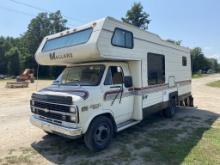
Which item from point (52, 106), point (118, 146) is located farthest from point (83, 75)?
point (118, 146)

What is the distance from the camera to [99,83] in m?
5.61

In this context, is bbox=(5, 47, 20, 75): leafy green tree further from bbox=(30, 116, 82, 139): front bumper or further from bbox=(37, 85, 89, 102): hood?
bbox=(30, 116, 82, 139): front bumper

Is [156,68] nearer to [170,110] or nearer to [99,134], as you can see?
[170,110]

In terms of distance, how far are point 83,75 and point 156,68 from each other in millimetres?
3171

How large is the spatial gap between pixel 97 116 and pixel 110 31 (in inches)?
87.5

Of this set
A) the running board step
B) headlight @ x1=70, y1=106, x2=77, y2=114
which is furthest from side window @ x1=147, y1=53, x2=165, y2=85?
headlight @ x1=70, y1=106, x2=77, y2=114

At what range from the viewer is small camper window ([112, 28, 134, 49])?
19.6 ft

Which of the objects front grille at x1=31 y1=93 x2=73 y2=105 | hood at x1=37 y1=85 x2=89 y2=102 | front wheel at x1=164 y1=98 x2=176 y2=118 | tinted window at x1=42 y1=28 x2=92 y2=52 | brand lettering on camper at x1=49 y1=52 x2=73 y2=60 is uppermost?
tinted window at x1=42 y1=28 x2=92 y2=52

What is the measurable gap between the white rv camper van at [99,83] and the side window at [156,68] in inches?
1.4

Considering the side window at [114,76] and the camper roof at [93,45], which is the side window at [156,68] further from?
the side window at [114,76]

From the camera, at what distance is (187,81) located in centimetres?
1141

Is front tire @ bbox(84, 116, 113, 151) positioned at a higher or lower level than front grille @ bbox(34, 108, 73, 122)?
lower

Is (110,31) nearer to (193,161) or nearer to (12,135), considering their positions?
(193,161)

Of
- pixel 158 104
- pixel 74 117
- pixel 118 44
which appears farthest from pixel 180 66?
pixel 74 117
